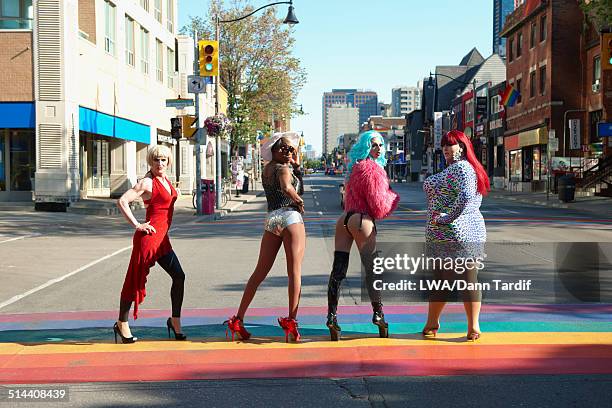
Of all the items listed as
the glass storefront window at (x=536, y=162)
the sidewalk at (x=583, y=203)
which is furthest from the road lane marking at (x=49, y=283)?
the glass storefront window at (x=536, y=162)

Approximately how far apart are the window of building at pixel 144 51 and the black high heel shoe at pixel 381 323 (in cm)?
3291

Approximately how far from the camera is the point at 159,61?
138 feet

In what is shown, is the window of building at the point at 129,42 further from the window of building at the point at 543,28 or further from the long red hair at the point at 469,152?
the long red hair at the point at 469,152

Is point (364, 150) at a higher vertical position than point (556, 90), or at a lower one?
lower

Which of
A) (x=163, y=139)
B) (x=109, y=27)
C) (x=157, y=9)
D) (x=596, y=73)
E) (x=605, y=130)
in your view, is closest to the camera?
(x=109, y=27)

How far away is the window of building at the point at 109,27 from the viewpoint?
1233 inches

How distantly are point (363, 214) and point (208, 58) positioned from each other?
58.2 ft

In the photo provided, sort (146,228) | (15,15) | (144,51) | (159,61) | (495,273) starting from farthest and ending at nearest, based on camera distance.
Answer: (159,61) → (144,51) → (15,15) → (495,273) → (146,228)

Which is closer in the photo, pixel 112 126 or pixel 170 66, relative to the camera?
pixel 112 126

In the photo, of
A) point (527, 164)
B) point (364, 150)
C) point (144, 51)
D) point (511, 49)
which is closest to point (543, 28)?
point (511, 49)

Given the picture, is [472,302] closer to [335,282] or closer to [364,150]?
[335,282]

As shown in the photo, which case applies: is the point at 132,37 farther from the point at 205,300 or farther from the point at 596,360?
the point at 596,360

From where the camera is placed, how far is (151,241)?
657 cm

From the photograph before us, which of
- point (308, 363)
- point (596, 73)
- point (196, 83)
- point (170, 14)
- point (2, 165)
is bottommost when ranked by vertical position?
point (308, 363)
